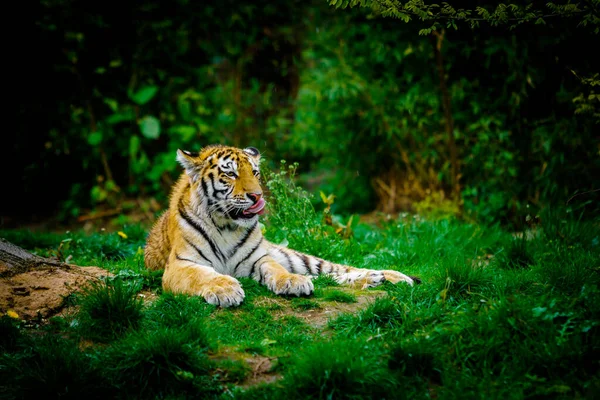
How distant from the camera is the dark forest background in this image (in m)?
7.48

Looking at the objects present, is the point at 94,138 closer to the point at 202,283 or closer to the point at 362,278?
the point at 202,283

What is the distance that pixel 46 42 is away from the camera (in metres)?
9.49

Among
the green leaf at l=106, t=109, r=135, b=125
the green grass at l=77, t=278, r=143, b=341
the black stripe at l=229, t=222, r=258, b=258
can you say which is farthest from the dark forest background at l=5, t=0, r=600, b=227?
the green grass at l=77, t=278, r=143, b=341

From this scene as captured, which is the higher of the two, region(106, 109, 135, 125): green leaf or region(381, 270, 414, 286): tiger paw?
region(106, 109, 135, 125): green leaf

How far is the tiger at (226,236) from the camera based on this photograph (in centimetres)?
489

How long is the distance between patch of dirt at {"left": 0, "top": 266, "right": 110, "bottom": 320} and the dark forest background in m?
4.74

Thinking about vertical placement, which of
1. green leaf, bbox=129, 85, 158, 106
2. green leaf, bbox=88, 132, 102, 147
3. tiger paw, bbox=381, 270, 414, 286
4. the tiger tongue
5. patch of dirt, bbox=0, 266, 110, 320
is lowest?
patch of dirt, bbox=0, 266, 110, 320

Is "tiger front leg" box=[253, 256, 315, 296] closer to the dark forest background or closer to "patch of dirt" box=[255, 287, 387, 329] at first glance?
"patch of dirt" box=[255, 287, 387, 329]

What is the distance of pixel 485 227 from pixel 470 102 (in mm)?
1954

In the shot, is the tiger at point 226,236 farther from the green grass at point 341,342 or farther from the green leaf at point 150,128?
the green leaf at point 150,128

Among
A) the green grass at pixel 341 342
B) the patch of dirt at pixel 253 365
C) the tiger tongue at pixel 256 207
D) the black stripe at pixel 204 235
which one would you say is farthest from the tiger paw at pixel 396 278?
the patch of dirt at pixel 253 365

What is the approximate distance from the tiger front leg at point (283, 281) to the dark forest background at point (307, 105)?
3.68 metres

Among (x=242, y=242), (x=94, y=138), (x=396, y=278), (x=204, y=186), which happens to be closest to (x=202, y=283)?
(x=242, y=242)

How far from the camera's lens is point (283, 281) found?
4.69 meters
